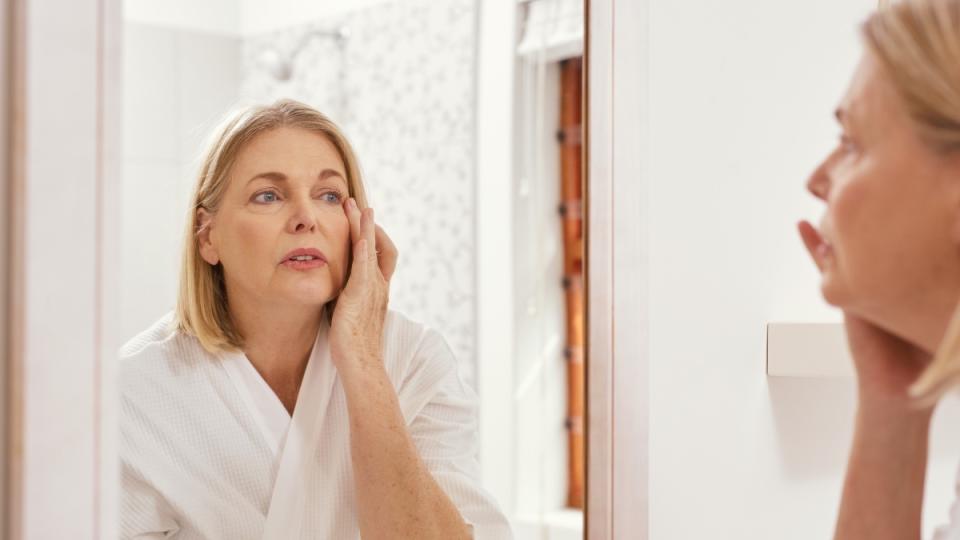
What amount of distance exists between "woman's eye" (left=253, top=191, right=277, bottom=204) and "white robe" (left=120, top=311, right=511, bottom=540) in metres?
0.11

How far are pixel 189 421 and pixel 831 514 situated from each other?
85cm

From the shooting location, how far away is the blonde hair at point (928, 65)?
64 centimetres

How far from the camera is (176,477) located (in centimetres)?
79

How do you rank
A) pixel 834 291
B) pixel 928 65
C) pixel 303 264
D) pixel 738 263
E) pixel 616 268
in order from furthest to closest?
pixel 738 263 → pixel 616 268 → pixel 303 264 → pixel 834 291 → pixel 928 65

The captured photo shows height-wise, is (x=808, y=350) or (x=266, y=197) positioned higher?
(x=266, y=197)

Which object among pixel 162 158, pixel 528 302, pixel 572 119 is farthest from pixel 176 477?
pixel 572 119

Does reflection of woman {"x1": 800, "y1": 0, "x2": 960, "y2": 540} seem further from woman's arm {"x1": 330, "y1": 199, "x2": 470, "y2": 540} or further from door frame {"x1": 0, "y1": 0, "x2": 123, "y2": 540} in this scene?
door frame {"x1": 0, "y1": 0, "x2": 123, "y2": 540}

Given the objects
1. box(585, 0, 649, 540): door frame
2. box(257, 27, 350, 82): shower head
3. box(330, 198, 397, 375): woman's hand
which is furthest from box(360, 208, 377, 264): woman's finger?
box(585, 0, 649, 540): door frame

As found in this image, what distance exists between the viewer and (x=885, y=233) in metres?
0.71

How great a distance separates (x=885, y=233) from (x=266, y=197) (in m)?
0.44

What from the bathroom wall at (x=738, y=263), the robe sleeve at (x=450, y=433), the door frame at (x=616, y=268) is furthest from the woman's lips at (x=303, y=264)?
the bathroom wall at (x=738, y=263)

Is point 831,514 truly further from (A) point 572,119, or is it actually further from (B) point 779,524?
(A) point 572,119

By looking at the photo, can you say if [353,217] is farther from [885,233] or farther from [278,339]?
[885,233]

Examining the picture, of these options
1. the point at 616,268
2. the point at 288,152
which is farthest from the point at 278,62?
the point at 616,268
